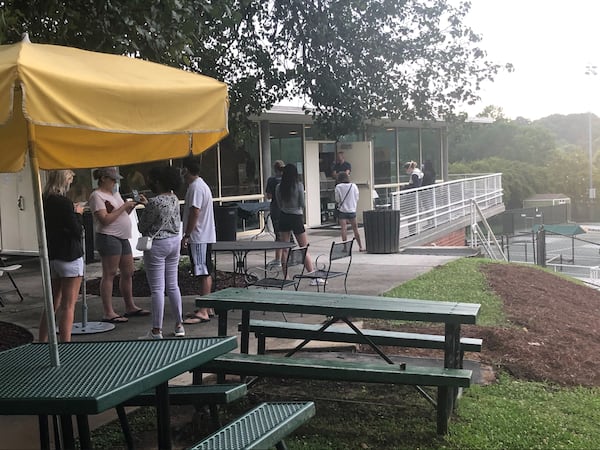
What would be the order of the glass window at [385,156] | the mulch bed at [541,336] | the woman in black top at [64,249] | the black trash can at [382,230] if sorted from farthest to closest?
1. the glass window at [385,156]
2. the black trash can at [382,230]
3. the mulch bed at [541,336]
4. the woman in black top at [64,249]

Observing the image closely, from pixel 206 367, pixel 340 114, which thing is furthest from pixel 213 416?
pixel 340 114

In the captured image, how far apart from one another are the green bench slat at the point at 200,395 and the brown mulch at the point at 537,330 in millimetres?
2814

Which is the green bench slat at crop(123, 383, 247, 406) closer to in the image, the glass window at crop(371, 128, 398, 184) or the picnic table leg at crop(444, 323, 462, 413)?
the picnic table leg at crop(444, 323, 462, 413)

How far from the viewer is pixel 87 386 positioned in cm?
277

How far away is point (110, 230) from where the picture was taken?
7.04 m

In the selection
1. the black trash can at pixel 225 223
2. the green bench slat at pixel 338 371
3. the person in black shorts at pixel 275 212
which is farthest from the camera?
the black trash can at pixel 225 223

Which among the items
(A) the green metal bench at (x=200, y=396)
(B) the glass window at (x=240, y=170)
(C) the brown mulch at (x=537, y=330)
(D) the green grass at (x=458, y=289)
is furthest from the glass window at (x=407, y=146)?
(A) the green metal bench at (x=200, y=396)

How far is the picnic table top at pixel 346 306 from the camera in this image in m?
4.24

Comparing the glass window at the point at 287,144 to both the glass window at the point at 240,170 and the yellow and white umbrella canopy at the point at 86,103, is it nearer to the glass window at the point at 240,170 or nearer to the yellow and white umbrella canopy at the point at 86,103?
the glass window at the point at 240,170

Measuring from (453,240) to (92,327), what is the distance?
16.0 meters

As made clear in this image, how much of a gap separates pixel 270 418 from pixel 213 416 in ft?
3.26

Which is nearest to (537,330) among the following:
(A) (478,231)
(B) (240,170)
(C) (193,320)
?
(C) (193,320)

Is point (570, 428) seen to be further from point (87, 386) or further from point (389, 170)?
point (389, 170)

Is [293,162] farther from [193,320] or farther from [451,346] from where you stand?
[451,346]
